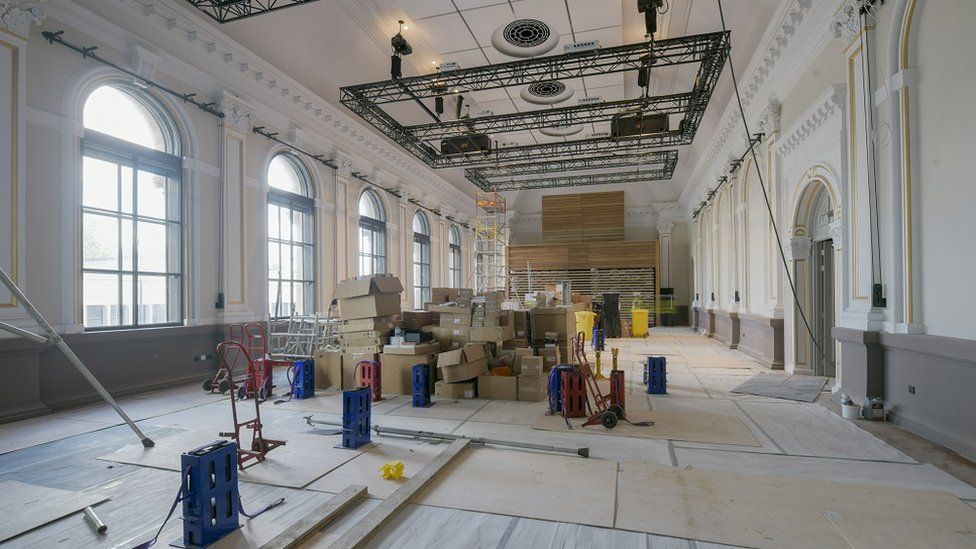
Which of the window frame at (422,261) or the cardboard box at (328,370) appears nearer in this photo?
the cardboard box at (328,370)

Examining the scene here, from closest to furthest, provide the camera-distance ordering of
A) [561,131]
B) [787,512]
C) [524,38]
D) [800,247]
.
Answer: [787,512] → [800,247] → [524,38] → [561,131]

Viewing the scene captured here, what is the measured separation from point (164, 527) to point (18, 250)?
13.4ft

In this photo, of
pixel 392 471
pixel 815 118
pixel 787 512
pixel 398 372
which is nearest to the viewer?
pixel 787 512

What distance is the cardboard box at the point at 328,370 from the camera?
6.46m

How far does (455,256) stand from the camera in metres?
18.9

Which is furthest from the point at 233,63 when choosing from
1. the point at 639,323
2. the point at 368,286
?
the point at 639,323

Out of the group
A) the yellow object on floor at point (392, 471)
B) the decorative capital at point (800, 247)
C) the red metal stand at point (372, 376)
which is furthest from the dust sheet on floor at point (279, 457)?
the decorative capital at point (800, 247)

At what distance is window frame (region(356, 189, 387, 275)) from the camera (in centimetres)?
1196

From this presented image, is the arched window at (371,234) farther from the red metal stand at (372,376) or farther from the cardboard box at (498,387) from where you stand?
the cardboard box at (498,387)

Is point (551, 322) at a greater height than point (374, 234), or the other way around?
point (374, 234)

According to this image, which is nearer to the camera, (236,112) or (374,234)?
(236,112)

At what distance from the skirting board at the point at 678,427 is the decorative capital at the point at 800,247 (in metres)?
3.33

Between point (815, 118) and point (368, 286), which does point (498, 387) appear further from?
point (815, 118)

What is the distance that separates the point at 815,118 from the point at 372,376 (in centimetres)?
625
